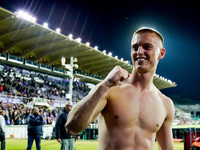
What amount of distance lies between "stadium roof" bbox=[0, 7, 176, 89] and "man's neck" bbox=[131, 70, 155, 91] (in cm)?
1870

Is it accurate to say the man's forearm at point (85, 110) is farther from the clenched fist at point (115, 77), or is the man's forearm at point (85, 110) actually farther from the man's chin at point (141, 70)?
the man's chin at point (141, 70)

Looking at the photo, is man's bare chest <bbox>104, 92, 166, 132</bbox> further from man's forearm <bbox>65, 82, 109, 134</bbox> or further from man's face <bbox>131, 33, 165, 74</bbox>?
man's forearm <bbox>65, 82, 109, 134</bbox>

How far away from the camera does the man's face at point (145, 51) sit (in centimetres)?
189

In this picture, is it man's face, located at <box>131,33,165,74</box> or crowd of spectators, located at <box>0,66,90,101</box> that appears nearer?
man's face, located at <box>131,33,165,74</box>

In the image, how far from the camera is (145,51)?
6.24 feet

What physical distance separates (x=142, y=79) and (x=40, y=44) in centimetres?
2559

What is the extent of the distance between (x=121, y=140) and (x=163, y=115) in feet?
A: 1.72

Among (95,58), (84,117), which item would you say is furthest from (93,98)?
(95,58)

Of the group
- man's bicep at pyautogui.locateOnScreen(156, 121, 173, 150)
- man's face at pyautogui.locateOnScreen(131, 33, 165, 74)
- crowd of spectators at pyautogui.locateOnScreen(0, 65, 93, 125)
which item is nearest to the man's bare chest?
man's bicep at pyautogui.locateOnScreen(156, 121, 173, 150)

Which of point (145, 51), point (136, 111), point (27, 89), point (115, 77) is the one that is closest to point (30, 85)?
point (27, 89)

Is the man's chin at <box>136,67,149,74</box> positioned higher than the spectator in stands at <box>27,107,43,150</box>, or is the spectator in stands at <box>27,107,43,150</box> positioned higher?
the man's chin at <box>136,67,149,74</box>

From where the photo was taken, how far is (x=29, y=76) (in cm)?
2945

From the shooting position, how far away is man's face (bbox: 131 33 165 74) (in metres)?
1.89

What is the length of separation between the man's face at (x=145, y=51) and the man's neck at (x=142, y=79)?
0.08 meters
